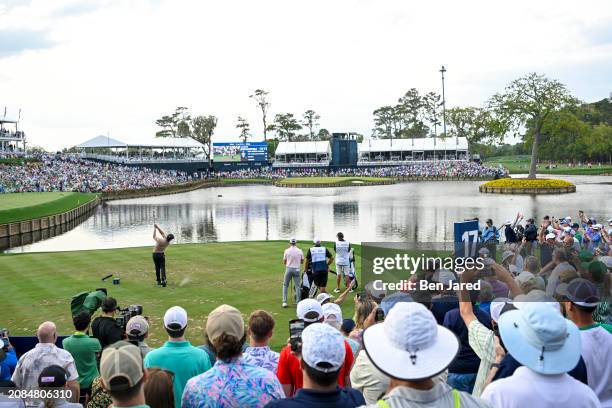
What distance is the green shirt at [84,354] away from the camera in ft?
19.9

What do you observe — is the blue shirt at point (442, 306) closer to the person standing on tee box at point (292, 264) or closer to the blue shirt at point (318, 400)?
the blue shirt at point (318, 400)

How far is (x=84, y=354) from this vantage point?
19.9 ft

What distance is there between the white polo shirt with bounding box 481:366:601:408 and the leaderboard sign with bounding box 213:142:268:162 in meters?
95.9

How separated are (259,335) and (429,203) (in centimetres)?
4050

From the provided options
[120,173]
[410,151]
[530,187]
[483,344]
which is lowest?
[530,187]

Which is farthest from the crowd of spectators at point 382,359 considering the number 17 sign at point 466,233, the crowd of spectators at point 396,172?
the crowd of spectators at point 396,172

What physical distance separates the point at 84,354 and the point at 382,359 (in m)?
4.44

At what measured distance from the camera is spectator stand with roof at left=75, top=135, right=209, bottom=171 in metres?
92.6

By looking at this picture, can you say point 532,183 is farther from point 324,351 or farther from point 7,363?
point 324,351

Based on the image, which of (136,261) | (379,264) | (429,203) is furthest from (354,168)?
(379,264)

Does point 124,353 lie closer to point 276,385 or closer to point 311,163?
point 276,385

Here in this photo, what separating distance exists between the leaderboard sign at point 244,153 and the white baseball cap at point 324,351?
95.7 metres

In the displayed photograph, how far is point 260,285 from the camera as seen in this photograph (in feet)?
47.5

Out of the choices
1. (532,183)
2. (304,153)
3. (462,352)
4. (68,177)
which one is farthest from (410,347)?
(304,153)
